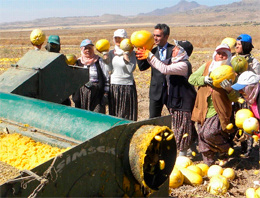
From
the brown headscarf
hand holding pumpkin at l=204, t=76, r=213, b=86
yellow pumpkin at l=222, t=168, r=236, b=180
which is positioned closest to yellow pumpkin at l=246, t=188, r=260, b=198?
yellow pumpkin at l=222, t=168, r=236, b=180

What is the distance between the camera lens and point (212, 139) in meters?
5.07

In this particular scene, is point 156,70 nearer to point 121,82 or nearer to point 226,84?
point 121,82

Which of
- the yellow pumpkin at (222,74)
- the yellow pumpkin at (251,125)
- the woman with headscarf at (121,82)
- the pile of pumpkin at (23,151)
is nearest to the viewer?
the pile of pumpkin at (23,151)

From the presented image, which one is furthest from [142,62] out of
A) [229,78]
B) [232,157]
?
[232,157]

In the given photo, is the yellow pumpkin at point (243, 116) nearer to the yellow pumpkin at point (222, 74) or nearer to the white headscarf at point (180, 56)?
the yellow pumpkin at point (222, 74)

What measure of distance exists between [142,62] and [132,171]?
9.70ft

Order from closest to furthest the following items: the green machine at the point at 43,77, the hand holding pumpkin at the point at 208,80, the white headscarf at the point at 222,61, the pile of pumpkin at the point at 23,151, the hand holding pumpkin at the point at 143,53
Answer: the pile of pumpkin at the point at 23,151 → the green machine at the point at 43,77 → the hand holding pumpkin at the point at 208,80 → the white headscarf at the point at 222,61 → the hand holding pumpkin at the point at 143,53

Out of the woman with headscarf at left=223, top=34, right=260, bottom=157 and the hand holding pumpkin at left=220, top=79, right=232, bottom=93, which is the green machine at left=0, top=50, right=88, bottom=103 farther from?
the woman with headscarf at left=223, top=34, right=260, bottom=157

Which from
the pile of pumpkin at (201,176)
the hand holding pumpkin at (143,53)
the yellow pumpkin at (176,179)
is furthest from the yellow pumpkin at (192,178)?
the hand holding pumpkin at (143,53)

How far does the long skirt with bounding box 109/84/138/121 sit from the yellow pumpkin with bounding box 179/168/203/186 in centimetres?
159

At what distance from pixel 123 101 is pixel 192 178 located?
1856 millimetres

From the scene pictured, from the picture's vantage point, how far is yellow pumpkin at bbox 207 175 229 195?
4398mm

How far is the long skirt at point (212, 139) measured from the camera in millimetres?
5016

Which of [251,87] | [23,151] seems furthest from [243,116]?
[23,151]
